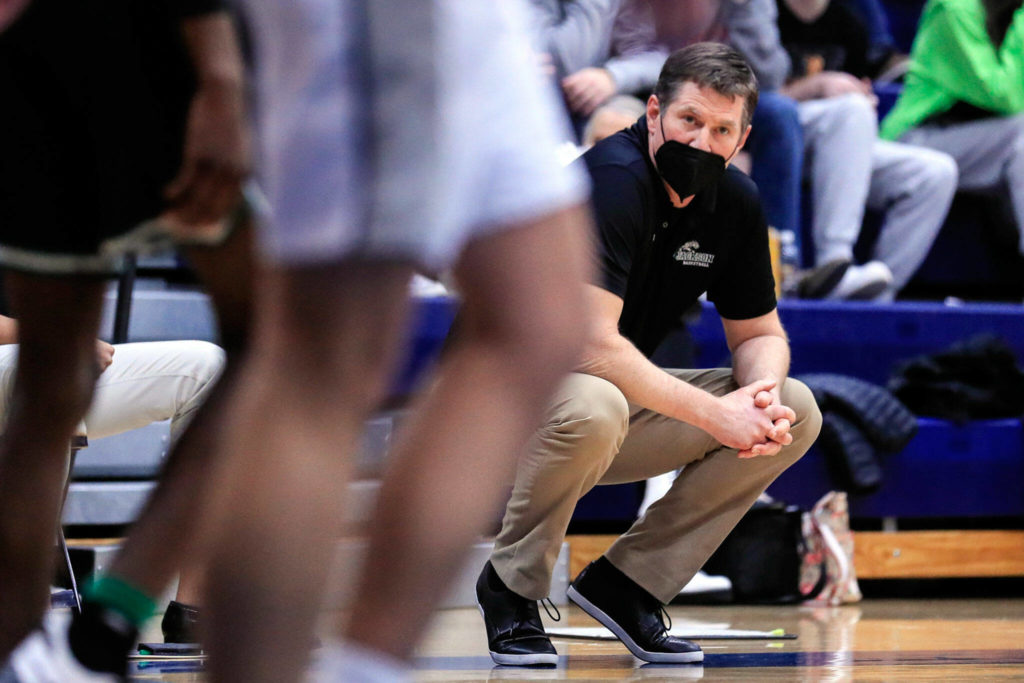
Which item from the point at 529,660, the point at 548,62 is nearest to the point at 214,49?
the point at 529,660

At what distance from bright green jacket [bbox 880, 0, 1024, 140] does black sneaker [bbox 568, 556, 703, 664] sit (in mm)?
2879

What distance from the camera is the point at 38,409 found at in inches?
53.4

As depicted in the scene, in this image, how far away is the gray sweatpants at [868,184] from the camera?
4.26m

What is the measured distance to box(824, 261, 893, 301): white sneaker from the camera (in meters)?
4.09

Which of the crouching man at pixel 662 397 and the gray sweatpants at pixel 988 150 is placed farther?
the gray sweatpants at pixel 988 150

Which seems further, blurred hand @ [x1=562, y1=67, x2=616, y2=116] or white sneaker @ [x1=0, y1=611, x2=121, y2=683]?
blurred hand @ [x1=562, y1=67, x2=616, y2=116]

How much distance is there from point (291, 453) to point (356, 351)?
74 mm

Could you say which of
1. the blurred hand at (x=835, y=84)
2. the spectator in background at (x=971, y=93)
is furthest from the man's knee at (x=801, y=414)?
the spectator in background at (x=971, y=93)

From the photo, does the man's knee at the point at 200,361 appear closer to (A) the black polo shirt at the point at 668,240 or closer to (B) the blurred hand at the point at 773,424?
(A) the black polo shirt at the point at 668,240

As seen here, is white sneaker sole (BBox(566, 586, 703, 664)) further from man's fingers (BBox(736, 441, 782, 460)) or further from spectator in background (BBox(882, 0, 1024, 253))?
spectator in background (BBox(882, 0, 1024, 253))

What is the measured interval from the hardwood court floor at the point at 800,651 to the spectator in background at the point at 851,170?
4.36ft

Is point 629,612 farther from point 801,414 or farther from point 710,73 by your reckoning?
point 710,73

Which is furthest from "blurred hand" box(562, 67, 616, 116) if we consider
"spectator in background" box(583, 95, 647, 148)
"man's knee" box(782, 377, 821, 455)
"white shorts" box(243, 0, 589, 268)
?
"white shorts" box(243, 0, 589, 268)

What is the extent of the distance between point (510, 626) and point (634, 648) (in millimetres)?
228
